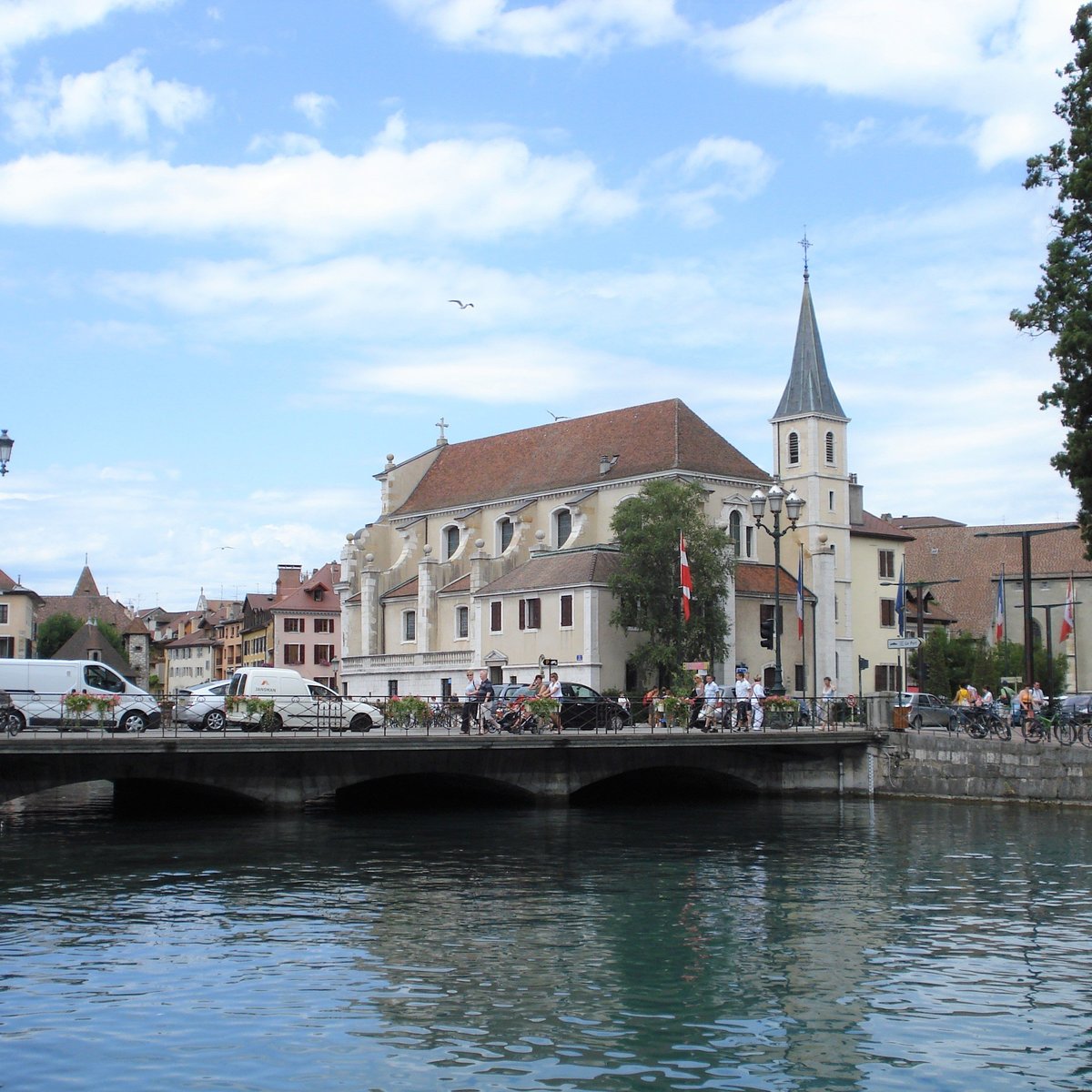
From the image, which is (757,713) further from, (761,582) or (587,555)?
(761,582)

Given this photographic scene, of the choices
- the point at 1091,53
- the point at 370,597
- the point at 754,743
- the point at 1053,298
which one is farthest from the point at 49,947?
the point at 370,597

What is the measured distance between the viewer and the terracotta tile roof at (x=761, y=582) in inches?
2707

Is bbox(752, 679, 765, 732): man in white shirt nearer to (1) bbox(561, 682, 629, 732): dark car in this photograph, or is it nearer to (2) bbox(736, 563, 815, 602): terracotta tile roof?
(1) bbox(561, 682, 629, 732): dark car

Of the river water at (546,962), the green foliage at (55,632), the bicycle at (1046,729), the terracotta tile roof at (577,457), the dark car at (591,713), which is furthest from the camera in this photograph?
the green foliage at (55,632)

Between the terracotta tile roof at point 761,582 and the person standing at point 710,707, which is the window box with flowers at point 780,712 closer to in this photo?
the person standing at point 710,707

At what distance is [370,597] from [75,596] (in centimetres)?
8028

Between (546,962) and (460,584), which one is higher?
(460,584)

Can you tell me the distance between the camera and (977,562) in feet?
324

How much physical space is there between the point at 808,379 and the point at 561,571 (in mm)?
20217

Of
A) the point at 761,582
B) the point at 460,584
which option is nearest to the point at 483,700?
the point at 761,582

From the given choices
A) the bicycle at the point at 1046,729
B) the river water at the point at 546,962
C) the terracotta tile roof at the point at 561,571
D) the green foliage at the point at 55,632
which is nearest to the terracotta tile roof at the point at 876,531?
the terracotta tile roof at the point at 561,571

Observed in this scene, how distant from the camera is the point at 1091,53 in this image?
35.8 m

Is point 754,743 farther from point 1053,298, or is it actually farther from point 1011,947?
point 1011,947

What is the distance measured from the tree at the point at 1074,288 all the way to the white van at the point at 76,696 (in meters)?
24.0
